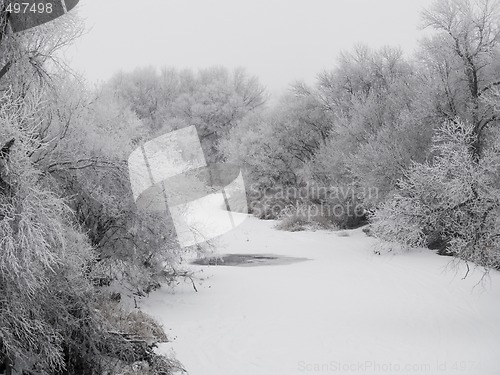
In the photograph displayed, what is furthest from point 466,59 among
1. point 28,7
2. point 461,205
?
point 28,7

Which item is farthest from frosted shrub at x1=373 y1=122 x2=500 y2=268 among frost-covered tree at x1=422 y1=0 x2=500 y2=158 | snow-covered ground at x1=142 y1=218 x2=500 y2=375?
frost-covered tree at x1=422 y1=0 x2=500 y2=158

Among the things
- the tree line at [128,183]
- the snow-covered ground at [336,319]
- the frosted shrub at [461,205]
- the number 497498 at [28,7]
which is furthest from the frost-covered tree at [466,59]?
the number 497498 at [28,7]

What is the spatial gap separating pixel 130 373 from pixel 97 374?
0.54 m

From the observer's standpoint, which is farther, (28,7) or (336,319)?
(336,319)

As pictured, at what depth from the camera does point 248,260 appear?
60.2 feet

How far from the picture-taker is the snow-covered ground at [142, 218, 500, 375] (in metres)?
8.59

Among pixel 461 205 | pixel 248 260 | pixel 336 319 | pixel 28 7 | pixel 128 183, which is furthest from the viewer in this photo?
pixel 248 260

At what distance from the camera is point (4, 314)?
517 cm

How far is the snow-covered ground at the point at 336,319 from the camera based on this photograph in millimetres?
8586

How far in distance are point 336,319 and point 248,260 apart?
761cm

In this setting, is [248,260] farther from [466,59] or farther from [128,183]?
[466,59]

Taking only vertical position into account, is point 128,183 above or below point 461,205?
above

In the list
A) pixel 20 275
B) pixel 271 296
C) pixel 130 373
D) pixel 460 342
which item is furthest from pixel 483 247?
pixel 20 275

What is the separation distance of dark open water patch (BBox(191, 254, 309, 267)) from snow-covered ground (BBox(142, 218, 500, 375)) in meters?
0.72
